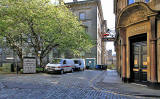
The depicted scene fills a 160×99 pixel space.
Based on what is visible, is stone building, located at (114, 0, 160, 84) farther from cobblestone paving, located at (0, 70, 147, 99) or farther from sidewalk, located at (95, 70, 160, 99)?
cobblestone paving, located at (0, 70, 147, 99)

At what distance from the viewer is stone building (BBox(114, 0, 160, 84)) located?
902 cm

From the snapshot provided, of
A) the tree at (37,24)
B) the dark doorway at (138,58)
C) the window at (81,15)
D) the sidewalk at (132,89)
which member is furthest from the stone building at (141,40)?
the window at (81,15)

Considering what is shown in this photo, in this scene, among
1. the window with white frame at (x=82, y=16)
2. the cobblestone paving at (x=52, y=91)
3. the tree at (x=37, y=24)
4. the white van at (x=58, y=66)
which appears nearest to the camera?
the cobblestone paving at (x=52, y=91)

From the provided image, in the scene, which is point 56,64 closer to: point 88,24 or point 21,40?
point 21,40

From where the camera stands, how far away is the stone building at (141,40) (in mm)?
9023

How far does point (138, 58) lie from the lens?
430 inches

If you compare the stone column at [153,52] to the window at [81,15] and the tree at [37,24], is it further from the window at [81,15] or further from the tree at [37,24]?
the window at [81,15]

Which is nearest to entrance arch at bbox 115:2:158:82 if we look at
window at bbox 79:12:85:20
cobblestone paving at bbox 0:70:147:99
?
cobblestone paving at bbox 0:70:147:99

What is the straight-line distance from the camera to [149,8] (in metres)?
8.99

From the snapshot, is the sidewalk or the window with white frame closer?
the sidewalk

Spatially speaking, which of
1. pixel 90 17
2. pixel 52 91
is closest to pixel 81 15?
pixel 90 17

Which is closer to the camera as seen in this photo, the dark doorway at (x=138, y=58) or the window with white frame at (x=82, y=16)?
the dark doorway at (x=138, y=58)

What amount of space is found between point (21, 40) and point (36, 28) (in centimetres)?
346

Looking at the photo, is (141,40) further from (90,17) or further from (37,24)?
(90,17)
